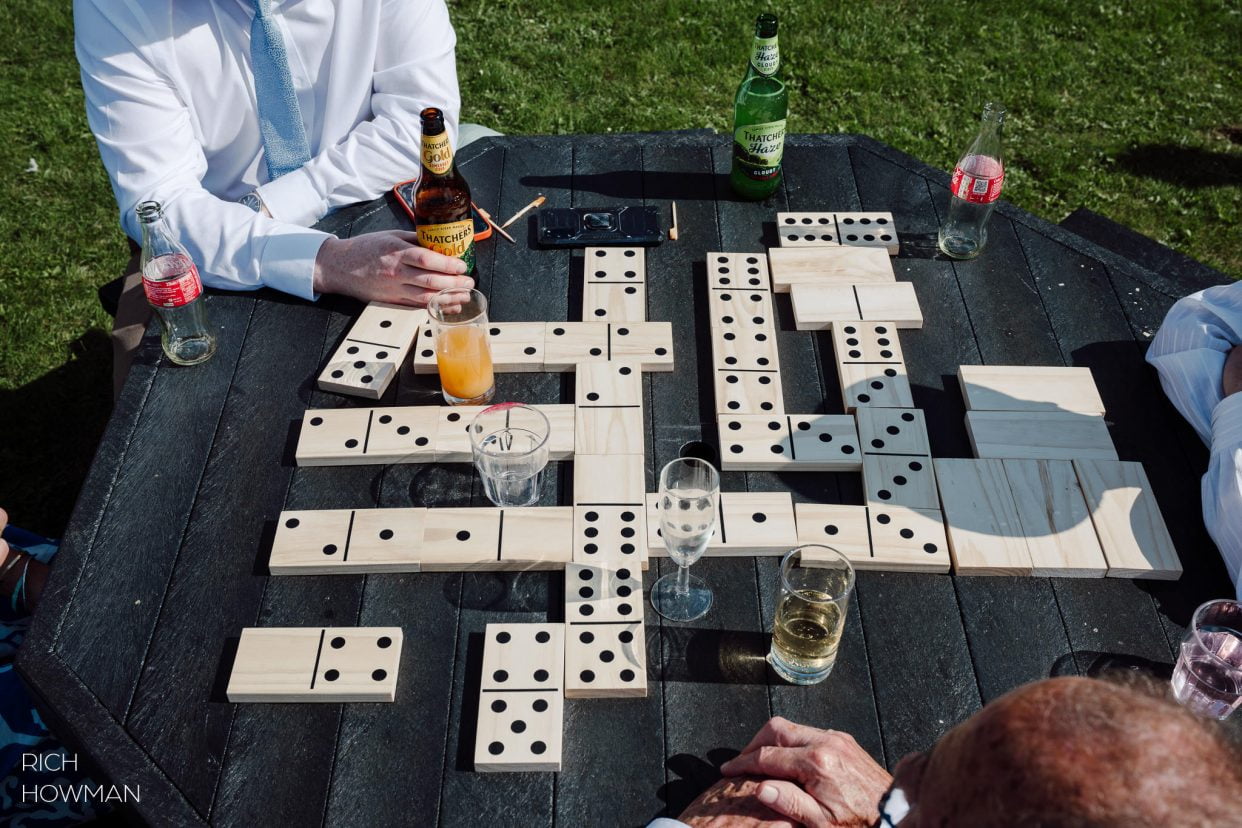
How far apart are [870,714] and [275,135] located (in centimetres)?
235

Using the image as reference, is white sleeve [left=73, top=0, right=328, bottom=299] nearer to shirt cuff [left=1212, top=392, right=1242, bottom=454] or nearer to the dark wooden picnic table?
the dark wooden picnic table

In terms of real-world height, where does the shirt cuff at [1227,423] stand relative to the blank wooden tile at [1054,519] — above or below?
above

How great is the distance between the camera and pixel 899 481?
7.14 feet

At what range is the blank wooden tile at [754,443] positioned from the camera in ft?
7.26

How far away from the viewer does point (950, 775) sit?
1.09m

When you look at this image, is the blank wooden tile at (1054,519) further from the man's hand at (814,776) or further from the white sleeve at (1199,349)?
the man's hand at (814,776)

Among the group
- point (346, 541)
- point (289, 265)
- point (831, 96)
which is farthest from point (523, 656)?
point (831, 96)

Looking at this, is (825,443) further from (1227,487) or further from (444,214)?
(444,214)

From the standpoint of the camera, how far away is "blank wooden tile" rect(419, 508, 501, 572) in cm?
202

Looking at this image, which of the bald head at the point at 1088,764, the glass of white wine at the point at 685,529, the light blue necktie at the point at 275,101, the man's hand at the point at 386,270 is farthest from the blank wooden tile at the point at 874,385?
the light blue necktie at the point at 275,101

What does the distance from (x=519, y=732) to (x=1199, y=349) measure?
68.0 inches

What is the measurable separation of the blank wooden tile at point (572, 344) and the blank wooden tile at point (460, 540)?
482mm

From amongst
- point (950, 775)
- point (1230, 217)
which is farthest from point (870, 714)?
point (1230, 217)

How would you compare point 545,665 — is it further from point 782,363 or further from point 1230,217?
point 1230,217
